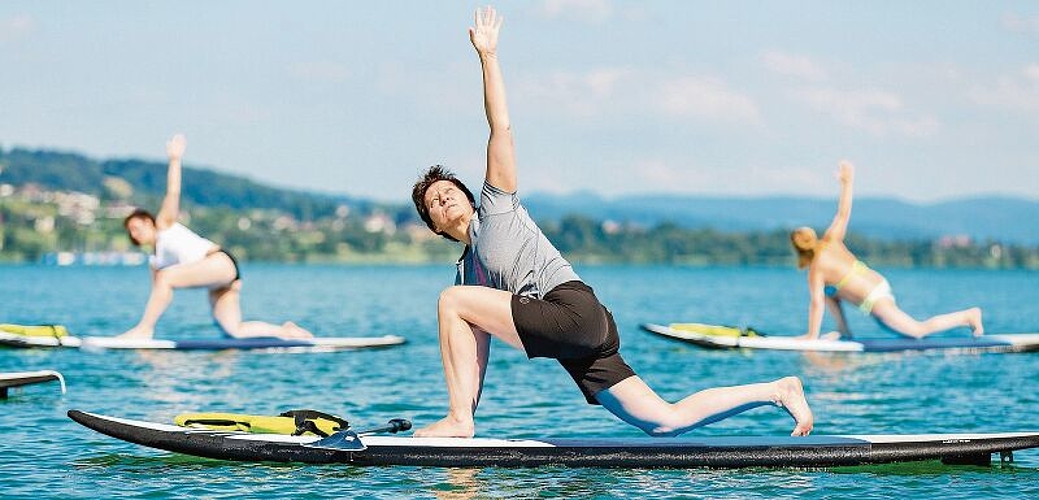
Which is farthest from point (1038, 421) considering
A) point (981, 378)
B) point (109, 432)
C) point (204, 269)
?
point (204, 269)

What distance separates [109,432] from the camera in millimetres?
10695

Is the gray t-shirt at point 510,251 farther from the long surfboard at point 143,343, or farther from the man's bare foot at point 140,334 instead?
the man's bare foot at point 140,334

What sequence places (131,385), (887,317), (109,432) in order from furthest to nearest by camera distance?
1. (887,317)
2. (131,385)
3. (109,432)

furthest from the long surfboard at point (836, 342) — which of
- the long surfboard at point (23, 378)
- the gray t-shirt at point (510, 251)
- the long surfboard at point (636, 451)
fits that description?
the gray t-shirt at point (510, 251)

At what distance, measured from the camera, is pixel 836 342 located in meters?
21.4

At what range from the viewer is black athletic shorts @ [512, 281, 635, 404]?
9469mm

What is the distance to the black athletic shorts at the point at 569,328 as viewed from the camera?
9.47 metres

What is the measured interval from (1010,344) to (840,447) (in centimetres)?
1297

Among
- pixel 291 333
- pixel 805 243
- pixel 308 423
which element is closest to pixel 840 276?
pixel 805 243

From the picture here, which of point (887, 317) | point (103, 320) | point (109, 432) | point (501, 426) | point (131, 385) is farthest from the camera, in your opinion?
point (103, 320)

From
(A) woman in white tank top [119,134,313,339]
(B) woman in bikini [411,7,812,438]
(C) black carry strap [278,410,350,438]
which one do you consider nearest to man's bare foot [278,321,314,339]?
(A) woman in white tank top [119,134,313,339]

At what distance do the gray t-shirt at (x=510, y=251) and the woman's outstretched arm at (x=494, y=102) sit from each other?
0.54 ft

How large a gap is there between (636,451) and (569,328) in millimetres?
1229

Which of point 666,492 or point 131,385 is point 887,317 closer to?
Result: point 131,385
